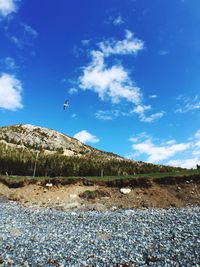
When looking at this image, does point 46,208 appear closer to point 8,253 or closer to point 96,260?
point 8,253

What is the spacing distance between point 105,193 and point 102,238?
16.4m

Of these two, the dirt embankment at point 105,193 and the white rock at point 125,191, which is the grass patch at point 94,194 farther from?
the white rock at point 125,191

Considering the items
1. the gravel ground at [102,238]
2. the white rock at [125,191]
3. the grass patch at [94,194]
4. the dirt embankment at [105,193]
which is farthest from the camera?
the grass patch at [94,194]

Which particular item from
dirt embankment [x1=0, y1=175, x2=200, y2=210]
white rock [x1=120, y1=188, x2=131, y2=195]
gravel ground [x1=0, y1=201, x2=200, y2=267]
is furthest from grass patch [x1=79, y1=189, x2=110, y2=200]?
gravel ground [x1=0, y1=201, x2=200, y2=267]

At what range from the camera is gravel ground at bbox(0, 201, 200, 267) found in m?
18.3

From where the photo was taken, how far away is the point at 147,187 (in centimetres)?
3994

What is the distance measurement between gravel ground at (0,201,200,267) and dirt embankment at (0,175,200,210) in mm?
3951

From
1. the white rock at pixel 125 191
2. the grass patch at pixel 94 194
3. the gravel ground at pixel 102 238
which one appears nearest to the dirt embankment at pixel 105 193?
the grass patch at pixel 94 194

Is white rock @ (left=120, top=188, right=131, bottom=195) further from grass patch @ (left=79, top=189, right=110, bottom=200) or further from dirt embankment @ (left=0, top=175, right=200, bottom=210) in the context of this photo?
grass patch @ (left=79, top=189, right=110, bottom=200)

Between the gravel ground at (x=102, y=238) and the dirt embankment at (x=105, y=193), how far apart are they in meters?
3.95

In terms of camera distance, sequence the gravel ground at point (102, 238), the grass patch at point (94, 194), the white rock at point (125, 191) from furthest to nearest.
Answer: the grass patch at point (94, 194), the white rock at point (125, 191), the gravel ground at point (102, 238)

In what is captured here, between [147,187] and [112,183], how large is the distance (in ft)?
18.8

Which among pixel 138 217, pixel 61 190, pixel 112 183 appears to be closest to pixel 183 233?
pixel 138 217

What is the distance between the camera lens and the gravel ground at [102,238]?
18.3 metres
